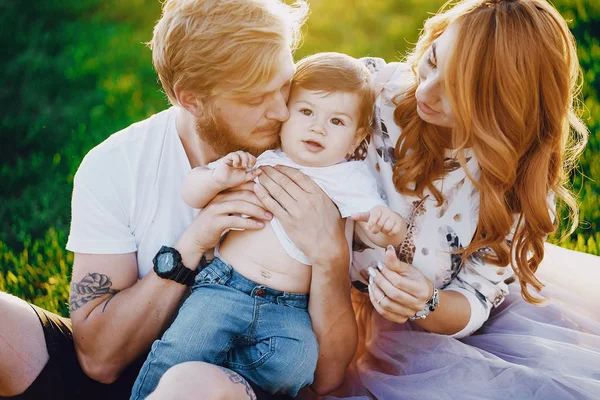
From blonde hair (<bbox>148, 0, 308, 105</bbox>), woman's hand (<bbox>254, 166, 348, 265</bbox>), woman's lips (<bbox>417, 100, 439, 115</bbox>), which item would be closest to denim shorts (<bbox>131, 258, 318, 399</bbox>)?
woman's hand (<bbox>254, 166, 348, 265</bbox>)

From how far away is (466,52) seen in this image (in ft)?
Answer: 7.32

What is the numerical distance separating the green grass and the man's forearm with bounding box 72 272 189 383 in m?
1.16

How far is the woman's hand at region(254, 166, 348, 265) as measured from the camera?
8.04ft

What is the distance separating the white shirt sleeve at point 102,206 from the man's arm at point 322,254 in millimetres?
514

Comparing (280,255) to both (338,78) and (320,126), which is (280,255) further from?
(338,78)

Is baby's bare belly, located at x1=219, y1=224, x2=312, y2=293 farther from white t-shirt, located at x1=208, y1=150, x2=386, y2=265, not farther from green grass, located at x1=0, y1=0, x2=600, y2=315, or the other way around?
green grass, located at x1=0, y1=0, x2=600, y2=315

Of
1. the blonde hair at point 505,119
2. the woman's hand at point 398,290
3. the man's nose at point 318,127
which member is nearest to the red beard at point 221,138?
the man's nose at point 318,127

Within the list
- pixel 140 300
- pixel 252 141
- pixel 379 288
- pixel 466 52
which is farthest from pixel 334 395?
pixel 466 52

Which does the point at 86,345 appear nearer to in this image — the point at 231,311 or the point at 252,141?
the point at 231,311

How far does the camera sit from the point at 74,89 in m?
5.07

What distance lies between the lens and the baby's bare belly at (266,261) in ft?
7.90

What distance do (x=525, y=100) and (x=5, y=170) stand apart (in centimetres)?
343

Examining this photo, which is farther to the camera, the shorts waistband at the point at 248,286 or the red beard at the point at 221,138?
the red beard at the point at 221,138

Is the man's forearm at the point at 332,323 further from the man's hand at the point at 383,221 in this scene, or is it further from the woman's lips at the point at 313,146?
the woman's lips at the point at 313,146
